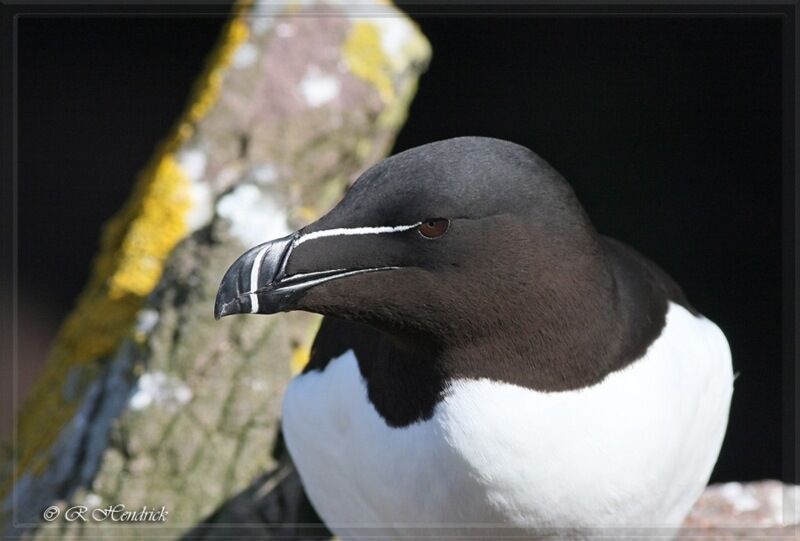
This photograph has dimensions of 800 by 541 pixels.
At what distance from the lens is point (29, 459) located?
163 inches

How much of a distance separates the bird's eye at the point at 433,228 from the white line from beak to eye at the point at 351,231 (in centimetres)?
2

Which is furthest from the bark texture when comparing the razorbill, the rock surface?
the rock surface

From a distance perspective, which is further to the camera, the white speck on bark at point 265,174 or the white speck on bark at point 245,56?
the white speck on bark at point 245,56

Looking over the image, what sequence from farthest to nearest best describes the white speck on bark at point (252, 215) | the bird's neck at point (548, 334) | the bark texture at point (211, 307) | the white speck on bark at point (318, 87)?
the white speck on bark at point (318, 87) < the white speck on bark at point (252, 215) < the bark texture at point (211, 307) < the bird's neck at point (548, 334)

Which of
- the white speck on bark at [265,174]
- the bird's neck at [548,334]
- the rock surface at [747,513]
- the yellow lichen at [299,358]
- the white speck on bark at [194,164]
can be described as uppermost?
the bird's neck at [548,334]

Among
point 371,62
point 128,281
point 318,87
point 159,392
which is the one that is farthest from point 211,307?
point 371,62

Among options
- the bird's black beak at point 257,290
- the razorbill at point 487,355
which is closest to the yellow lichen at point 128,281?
the razorbill at point 487,355

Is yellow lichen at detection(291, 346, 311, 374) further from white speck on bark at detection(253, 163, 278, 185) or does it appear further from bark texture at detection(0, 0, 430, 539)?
white speck on bark at detection(253, 163, 278, 185)

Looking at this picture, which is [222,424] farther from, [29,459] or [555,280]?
[555,280]

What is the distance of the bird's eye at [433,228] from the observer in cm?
261

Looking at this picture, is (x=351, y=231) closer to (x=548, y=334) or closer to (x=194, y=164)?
(x=548, y=334)

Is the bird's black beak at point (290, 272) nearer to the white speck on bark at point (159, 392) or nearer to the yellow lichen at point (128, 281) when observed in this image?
the white speck on bark at point (159, 392)

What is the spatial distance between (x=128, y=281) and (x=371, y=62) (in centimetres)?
110

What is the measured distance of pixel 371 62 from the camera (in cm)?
430
